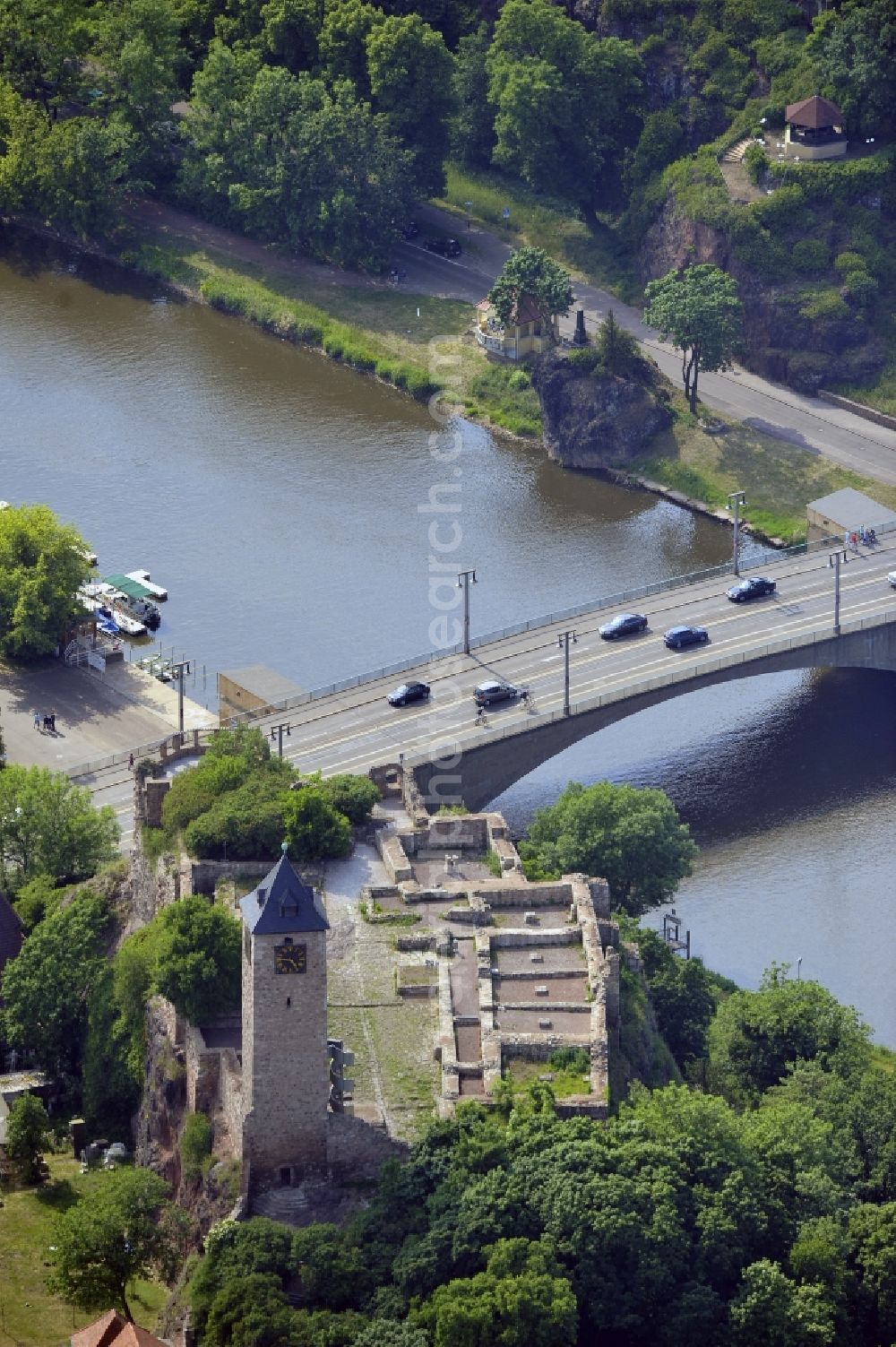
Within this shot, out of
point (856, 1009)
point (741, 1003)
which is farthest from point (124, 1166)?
point (856, 1009)

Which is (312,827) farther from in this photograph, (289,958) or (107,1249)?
(107,1249)

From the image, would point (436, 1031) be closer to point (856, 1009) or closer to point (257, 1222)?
point (257, 1222)

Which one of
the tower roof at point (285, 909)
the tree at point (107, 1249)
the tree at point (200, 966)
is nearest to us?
the tower roof at point (285, 909)

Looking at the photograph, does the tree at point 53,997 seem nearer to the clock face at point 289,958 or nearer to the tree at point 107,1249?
the tree at point 107,1249

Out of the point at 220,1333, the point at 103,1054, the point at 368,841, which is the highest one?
the point at 368,841

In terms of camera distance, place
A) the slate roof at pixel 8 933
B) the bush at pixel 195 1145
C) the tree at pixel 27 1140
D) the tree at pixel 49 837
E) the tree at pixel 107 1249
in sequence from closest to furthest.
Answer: the tree at pixel 107 1249
the bush at pixel 195 1145
the tree at pixel 27 1140
the slate roof at pixel 8 933
the tree at pixel 49 837

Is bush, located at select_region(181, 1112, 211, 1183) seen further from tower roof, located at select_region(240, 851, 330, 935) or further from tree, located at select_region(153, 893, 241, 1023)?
tower roof, located at select_region(240, 851, 330, 935)

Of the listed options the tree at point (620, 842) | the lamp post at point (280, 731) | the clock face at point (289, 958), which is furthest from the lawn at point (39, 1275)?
the lamp post at point (280, 731)
